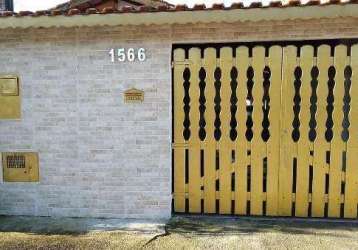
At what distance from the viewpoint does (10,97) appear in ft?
18.2

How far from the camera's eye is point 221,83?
530 centimetres

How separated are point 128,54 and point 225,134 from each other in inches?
69.3

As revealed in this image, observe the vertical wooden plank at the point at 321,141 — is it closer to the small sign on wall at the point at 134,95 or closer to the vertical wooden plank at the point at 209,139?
the vertical wooden plank at the point at 209,139

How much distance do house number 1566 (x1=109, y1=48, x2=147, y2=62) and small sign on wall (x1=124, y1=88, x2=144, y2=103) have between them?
432 mm

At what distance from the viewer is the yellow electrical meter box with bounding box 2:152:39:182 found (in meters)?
5.62

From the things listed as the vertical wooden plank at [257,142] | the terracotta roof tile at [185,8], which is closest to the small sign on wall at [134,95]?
the terracotta roof tile at [185,8]

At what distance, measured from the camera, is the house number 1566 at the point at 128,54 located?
5.29 m

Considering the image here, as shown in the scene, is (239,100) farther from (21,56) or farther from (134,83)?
(21,56)

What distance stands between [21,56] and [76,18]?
122 centimetres

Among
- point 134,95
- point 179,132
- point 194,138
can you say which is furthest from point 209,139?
point 134,95

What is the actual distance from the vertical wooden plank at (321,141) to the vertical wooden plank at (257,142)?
724mm

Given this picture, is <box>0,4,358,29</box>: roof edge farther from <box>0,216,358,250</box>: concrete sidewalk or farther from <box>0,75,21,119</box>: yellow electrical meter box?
<box>0,216,358,250</box>: concrete sidewalk

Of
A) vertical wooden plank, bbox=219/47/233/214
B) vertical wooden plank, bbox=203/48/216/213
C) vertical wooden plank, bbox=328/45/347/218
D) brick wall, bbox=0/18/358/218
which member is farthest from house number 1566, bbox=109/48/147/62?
vertical wooden plank, bbox=328/45/347/218

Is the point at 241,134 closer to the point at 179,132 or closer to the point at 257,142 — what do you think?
the point at 257,142
